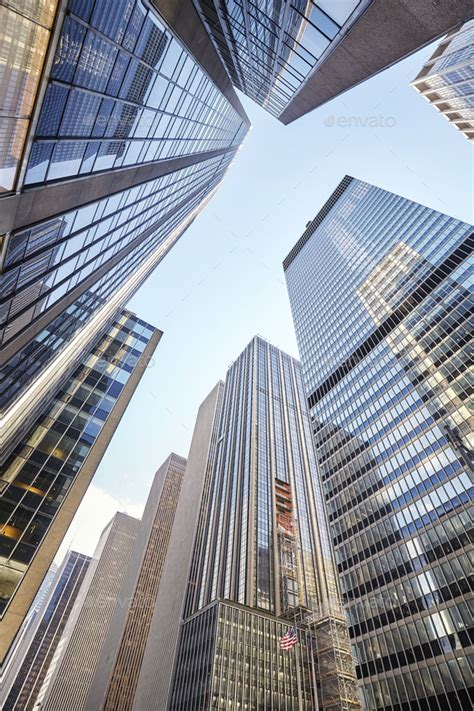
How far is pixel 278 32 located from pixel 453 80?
239 ft

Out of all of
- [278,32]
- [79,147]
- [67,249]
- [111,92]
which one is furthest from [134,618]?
[278,32]

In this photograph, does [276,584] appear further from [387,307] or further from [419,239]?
[419,239]

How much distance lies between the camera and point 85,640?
6806 inches

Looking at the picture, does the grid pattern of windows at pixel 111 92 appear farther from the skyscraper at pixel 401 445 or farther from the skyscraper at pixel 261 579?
the skyscraper at pixel 261 579

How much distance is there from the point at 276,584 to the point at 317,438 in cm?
3603

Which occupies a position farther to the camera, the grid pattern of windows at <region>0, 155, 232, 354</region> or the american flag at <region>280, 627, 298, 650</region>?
the american flag at <region>280, 627, 298, 650</region>

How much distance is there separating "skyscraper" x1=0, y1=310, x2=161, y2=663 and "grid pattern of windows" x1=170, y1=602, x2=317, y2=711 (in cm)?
5687

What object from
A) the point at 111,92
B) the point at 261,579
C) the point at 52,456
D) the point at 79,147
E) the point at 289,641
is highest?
the point at 261,579

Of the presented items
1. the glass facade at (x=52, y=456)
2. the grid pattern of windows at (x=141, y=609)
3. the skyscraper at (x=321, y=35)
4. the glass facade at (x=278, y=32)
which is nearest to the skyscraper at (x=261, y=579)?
the grid pattern of windows at (x=141, y=609)

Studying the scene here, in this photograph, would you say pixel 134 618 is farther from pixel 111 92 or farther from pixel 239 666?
pixel 111 92

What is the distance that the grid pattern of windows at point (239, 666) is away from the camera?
66688mm

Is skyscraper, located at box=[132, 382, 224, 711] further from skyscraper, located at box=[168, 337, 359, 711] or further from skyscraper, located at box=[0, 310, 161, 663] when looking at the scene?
skyscraper, located at box=[0, 310, 161, 663]

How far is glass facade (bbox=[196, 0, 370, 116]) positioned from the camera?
1888 cm

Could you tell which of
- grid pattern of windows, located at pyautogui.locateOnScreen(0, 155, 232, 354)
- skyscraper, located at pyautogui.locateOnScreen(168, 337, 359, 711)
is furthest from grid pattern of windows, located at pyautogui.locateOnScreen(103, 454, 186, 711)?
grid pattern of windows, located at pyautogui.locateOnScreen(0, 155, 232, 354)
